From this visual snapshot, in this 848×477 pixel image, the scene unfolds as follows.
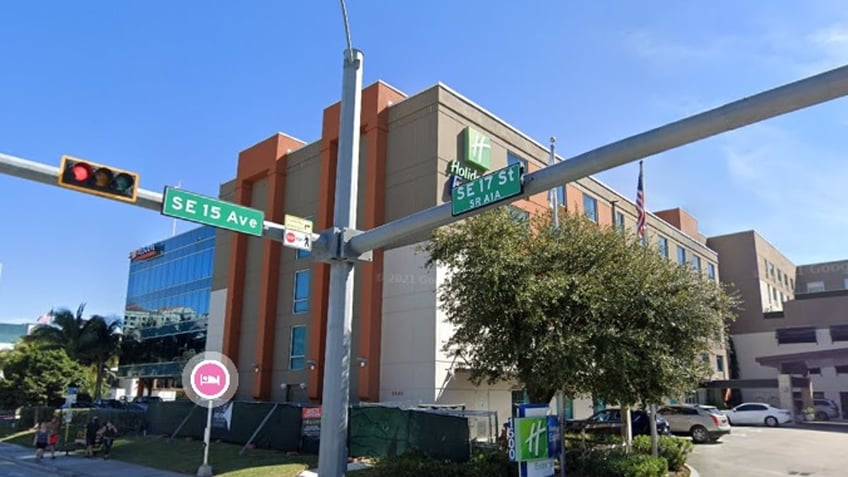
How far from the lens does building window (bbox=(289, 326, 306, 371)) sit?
103 ft

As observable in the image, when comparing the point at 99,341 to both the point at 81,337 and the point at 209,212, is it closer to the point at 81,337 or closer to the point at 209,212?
the point at 81,337

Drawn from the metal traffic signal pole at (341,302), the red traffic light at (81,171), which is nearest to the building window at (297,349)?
the metal traffic signal pole at (341,302)

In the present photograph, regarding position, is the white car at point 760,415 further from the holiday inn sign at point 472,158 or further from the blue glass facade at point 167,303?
the blue glass facade at point 167,303

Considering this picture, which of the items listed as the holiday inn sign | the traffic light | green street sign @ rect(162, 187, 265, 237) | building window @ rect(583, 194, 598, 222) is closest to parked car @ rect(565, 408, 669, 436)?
the holiday inn sign

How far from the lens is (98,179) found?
971 centimetres

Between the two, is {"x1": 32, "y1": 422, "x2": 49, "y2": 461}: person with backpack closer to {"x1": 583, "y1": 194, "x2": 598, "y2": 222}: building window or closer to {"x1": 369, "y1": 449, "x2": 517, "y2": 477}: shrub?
{"x1": 369, "y1": 449, "x2": 517, "y2": 477}: shrub

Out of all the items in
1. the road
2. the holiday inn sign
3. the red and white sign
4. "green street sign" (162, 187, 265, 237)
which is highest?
the holiday inn sign

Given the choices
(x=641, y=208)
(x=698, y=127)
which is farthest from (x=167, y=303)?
(x=698, y=127)

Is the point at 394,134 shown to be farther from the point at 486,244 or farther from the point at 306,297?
the point at 486,244

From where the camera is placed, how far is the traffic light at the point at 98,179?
9.45m

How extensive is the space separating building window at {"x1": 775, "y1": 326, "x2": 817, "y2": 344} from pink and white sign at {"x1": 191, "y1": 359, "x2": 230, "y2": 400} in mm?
54542

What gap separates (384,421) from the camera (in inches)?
709

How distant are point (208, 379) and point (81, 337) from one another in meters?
40.3

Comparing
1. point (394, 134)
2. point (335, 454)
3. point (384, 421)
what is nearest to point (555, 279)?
point (335, 454)
